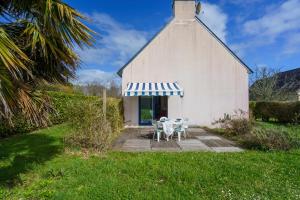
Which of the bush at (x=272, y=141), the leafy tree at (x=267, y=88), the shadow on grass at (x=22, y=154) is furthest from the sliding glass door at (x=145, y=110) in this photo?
the leafy tree at (x=267, y=88)

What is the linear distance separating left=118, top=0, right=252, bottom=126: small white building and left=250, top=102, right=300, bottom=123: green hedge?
210 inches

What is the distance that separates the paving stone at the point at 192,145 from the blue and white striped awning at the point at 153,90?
6.45m

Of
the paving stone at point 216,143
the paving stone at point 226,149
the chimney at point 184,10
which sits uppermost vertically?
the chimney at point 184,10

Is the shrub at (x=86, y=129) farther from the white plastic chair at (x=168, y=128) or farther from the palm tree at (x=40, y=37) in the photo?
the white plastic chair at (x=168, y=128)

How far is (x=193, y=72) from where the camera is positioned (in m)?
25.7

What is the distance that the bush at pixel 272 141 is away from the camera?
12859mm

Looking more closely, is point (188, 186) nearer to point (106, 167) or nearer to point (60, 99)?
point (106, 167)

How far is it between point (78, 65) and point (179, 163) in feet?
18.9

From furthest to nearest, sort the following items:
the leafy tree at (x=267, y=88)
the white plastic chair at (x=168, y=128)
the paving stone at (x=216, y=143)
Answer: the leafy tree at (x=267, y=88) → the white plastic chair at (x=168, y=128) → the paving stone at (x=216, y=143)

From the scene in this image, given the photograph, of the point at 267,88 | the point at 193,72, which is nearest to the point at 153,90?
the point at 193,72

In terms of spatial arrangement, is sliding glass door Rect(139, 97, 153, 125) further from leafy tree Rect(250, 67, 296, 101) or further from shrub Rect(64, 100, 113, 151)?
leafy tree Rect(250, 67, 296, 101)

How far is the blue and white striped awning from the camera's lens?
21.7 meters

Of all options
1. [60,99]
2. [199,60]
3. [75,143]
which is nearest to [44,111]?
[75,143]

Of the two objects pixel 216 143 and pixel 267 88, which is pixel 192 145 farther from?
pixel 267 88
